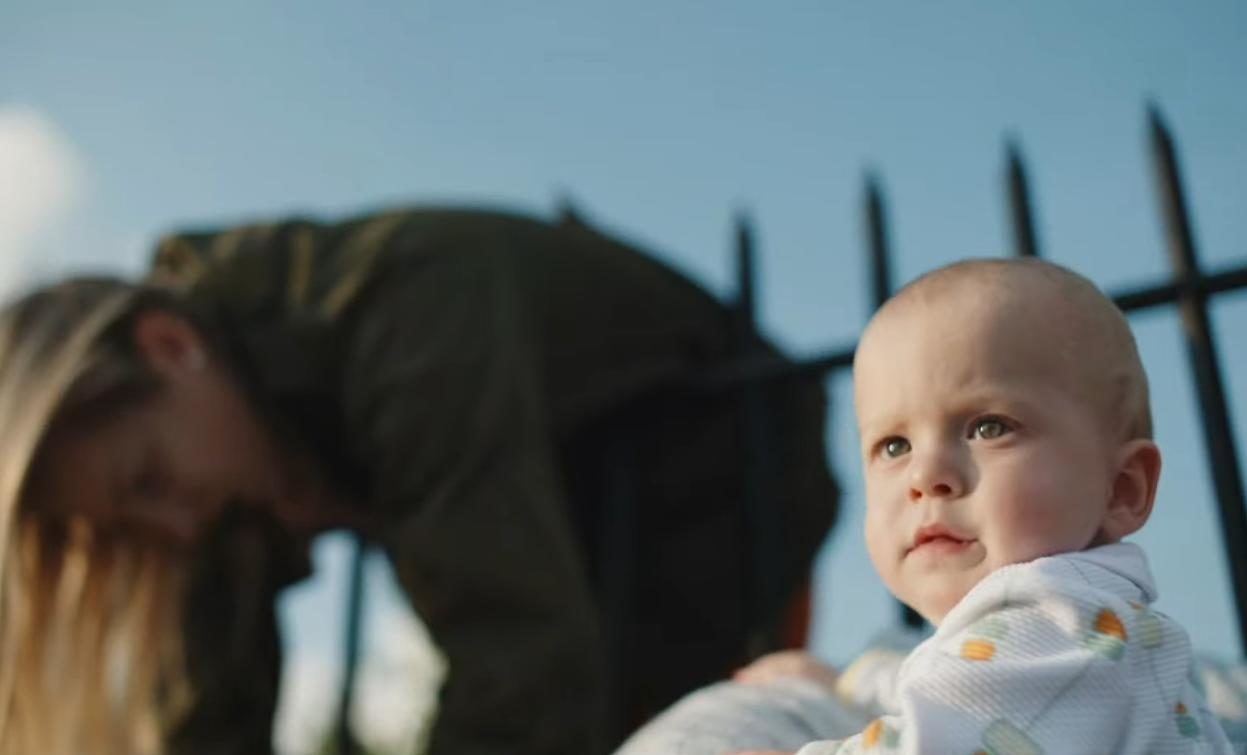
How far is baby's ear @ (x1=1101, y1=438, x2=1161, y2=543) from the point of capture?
1.01 m

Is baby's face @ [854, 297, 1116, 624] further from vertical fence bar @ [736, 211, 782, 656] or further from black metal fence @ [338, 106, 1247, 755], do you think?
vertical fence bar @ [736, 211, 782, 656]

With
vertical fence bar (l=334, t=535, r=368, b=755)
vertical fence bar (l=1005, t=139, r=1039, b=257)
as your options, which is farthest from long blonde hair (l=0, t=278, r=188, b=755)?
vertical fence bar (l=1005, t=139, r=1039, b=257)

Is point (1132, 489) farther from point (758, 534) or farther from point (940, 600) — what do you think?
point (758, 534)

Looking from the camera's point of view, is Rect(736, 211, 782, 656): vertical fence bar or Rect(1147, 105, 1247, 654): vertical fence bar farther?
Rect(736, 211, 782, 656): vertical fence bar

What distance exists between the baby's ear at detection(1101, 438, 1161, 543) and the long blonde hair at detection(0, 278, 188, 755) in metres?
1.89

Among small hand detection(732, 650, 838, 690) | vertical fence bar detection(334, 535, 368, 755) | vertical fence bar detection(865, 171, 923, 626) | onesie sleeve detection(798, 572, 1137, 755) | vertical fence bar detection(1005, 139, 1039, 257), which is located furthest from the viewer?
vertical fence bar detection(334, 535, 368, 755)

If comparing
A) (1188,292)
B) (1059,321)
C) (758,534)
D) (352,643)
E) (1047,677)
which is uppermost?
(1059,321)

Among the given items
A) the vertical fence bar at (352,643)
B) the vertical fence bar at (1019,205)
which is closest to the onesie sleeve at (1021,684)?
the vertical fence bar at (1019,205)

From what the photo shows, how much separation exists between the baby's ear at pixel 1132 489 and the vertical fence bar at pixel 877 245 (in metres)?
1.05

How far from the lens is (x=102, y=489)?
7.84 feet

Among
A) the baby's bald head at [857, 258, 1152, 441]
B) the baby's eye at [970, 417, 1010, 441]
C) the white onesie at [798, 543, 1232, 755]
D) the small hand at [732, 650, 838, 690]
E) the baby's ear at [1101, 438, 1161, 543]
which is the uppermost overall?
the baby's bald head at [857, 258, 1152, 441]

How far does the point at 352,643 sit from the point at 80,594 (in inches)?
25.9

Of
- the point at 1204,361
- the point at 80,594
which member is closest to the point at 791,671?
the point at 1204,361

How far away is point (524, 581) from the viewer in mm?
1996
